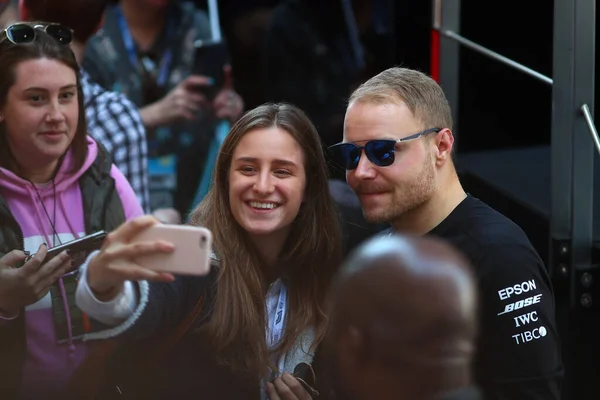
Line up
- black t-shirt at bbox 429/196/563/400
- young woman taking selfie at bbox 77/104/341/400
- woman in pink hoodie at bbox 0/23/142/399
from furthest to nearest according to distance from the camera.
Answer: woman in pink hoodie at bbox 0/23/142/399 → young woman taking selfie at bbox 77/104/341/400 → black t-shirt at bbox 429/196/563/400

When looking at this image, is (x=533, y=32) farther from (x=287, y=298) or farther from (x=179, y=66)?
(x=287, y=298)

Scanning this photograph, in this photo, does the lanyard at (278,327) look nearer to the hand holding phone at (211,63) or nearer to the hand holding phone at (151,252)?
the hand holding phone at (151,252)

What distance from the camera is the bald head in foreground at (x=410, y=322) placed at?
1165 millimetres

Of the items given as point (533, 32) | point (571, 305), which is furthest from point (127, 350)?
point (533, 32)

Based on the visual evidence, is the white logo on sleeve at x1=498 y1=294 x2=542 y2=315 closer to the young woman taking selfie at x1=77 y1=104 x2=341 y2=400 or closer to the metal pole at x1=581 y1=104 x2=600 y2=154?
the young woman taking selfie at x1=77 y1=104 x2=341 y2=400

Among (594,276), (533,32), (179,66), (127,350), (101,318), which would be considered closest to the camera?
(101,318)

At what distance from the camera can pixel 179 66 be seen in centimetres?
411

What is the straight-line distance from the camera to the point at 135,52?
393 cm

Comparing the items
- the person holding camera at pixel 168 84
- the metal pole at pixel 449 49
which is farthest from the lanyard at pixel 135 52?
the metal pole at pixel 449 49

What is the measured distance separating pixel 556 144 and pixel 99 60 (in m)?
1.79

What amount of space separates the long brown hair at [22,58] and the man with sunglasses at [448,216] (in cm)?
78

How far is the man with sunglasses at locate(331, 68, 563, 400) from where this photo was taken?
2129 millimetres

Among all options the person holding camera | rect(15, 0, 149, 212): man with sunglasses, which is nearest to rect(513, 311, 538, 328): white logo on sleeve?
rect(15, 0, 149, 212): man with sunglasses

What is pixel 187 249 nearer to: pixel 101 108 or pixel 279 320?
pixel 279 320
